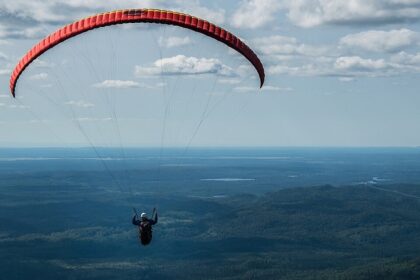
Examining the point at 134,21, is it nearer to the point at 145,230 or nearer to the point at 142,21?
the point at 142,21

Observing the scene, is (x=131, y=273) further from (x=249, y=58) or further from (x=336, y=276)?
(x=249, y=58)

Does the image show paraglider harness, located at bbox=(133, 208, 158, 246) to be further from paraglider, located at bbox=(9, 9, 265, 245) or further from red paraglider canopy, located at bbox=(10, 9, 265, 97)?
red paraglider canopy, located at bbox=(10, 9, 265, 97)

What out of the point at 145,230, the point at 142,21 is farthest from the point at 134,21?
the point at 145,230

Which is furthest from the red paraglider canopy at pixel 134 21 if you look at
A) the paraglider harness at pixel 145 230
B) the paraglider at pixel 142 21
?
the paraglider harness at pixel 145 230

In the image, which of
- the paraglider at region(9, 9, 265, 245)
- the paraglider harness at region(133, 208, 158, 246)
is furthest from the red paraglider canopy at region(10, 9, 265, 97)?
the paraglider harness at region(133, 208, 158, 246)

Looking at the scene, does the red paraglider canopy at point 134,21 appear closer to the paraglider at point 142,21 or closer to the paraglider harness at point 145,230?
the paraglider at point 142,21

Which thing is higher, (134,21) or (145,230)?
(134,21)

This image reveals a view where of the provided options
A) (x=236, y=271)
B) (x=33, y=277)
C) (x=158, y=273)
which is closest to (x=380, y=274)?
(x=236, y=271)

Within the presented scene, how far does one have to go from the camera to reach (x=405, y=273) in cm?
18225

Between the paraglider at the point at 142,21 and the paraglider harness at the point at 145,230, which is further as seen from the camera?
the paraglider harness at the point at 145,230

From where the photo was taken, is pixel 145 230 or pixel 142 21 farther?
pixel 145 230

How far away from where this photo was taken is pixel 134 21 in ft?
83.3

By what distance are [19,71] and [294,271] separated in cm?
17882

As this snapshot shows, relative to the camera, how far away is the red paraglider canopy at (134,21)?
2544cm
